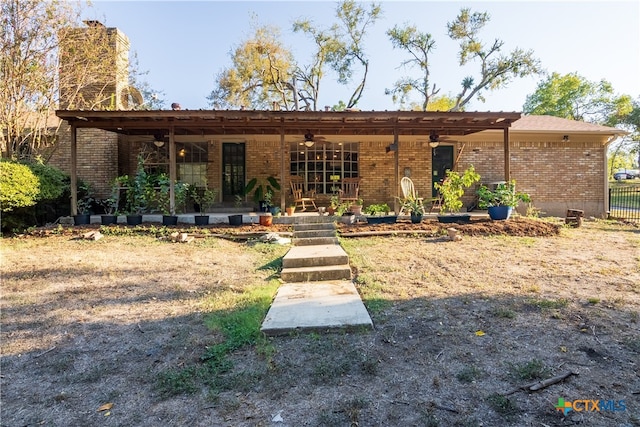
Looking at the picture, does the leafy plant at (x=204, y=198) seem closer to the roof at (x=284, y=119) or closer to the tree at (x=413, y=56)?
the roof at (x=284, y=119)

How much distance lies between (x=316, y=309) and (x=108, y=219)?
22.2 feet

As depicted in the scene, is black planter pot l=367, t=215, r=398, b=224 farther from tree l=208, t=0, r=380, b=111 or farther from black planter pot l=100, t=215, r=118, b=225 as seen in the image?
tree l=208, t=0, r=380, b=111

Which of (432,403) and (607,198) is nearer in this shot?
(432,403)

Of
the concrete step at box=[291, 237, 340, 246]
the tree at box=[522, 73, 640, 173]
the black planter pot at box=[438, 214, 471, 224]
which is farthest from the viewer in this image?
the tree at box=[522, 73, 640, 173]

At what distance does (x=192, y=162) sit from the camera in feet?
36.1

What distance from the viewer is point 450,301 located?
366 centimetres

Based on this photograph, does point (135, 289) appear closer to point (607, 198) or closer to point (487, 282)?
point (487, 282)

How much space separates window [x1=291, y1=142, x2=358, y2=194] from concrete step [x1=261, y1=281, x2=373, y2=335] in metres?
6.89

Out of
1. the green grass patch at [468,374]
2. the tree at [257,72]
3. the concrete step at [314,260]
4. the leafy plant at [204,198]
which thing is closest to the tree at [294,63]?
the tree at [257,72]

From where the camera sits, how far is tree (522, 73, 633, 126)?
2891cm

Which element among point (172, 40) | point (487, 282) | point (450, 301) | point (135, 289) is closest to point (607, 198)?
point (487, 282)

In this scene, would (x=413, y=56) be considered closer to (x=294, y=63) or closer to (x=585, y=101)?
(x=294, y=63)

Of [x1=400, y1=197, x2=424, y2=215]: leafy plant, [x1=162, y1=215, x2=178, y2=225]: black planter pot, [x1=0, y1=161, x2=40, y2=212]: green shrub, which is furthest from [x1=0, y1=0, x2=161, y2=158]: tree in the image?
[x1=400, y1=197, x2=424, y2=215]: leafy plant

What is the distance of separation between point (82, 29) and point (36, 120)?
2690mm
